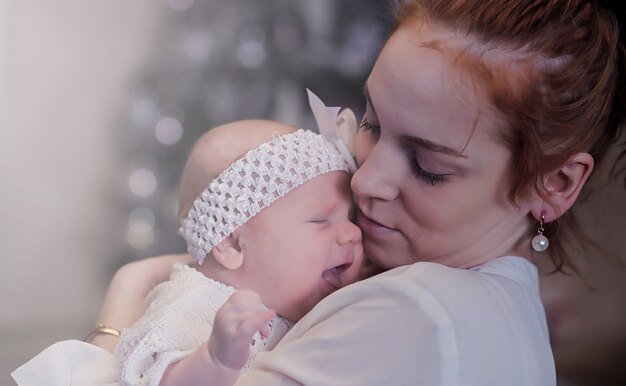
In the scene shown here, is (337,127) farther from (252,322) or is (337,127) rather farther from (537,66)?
(252,322)

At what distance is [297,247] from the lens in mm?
1229

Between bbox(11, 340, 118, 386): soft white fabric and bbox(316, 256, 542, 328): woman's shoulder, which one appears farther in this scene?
bbox(11, 340, 118, 386): soft white fabric

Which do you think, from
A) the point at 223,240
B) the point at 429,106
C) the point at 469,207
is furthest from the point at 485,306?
the point at 223,240

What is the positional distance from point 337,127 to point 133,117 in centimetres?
82

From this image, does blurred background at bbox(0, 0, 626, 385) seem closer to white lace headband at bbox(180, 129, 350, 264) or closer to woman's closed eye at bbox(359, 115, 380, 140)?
woman's closed eye at bbox(359, 115, 380, 140)

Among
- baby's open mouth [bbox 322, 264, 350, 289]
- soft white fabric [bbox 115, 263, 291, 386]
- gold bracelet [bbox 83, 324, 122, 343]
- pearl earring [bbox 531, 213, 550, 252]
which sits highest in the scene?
soft white fabric [bbox 115, 263, 291, 386]

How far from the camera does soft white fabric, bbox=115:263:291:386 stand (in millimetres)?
1111

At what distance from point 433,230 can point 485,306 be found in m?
0.19

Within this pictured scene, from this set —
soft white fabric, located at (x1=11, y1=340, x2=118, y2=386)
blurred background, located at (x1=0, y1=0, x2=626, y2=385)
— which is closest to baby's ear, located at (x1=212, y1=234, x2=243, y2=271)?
soft white fabric, located at (x1=11, y1=340, x2=118, y2=386)

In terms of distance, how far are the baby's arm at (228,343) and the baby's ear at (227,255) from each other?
0.20 metres

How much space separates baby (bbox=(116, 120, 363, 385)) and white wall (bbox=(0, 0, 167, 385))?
2.59ft

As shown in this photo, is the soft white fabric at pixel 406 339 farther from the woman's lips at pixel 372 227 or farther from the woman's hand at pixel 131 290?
the woman's hand at pixel 131 290

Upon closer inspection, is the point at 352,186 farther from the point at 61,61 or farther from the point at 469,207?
the point at 61,61

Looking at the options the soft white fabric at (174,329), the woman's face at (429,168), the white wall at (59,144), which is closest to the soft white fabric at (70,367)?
the soft white fabric at (174,329)
